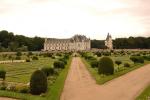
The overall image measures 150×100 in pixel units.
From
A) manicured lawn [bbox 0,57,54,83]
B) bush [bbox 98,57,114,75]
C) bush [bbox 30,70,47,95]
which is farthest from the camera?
bush [bbox 98,57,114,75]

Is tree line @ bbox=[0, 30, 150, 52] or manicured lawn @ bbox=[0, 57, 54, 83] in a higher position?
tree line @ bbox=[0, 30, 150, 52]

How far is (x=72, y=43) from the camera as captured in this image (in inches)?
5714

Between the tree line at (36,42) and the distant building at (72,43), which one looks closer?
the tree line at (36,42)

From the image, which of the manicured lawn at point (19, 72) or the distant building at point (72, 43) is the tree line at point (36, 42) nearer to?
the distant building at point (72, 43)

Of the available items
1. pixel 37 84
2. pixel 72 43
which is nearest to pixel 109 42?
pixel 72 43

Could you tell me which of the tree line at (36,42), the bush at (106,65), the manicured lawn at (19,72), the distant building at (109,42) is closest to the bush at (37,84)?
the manicured lawn at (19,72)

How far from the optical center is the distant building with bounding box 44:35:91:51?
144125 mm

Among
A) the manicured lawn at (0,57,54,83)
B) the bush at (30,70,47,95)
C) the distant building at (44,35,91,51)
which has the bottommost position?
the manicured lawn at (0,57,54,83)

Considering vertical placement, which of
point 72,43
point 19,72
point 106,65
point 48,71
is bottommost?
point 19,72

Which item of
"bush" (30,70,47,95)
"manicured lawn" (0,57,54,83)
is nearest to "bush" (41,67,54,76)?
"manicured lawn" (0,57,54,83)

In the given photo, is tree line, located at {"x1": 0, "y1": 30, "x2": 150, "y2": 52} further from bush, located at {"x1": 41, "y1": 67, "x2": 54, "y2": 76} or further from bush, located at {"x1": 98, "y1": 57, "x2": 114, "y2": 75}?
bush, located at {"x1": 98, "y1": 57, "x2": 114, "y2": 75}

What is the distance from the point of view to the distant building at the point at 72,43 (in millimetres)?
144125

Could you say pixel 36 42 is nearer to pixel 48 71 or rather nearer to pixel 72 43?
pixel 72 43

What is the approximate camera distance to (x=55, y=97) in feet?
55.1
